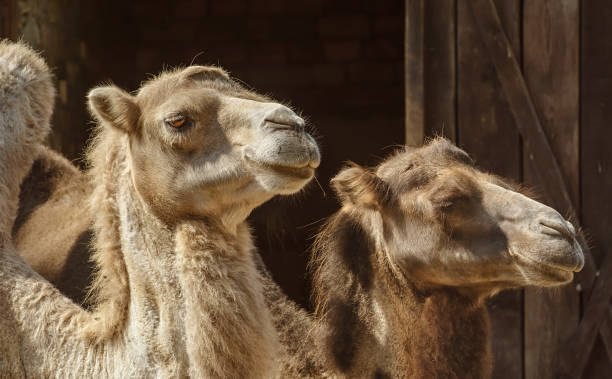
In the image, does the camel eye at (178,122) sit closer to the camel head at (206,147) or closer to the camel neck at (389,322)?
the camel head at (206,147)

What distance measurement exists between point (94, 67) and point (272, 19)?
2200 millimetres

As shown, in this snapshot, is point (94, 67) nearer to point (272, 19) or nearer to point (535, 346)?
point (272, 19)

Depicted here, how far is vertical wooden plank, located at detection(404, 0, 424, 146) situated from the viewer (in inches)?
224

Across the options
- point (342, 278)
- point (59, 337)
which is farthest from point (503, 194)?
point (59, 337)

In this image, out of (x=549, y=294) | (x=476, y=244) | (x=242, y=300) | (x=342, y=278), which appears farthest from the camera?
(x=549, y=294)

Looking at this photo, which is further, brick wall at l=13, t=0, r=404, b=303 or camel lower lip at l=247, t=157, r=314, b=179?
brick wall at l=13, t=0, r=404, b=303

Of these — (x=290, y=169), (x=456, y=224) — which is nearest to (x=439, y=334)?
(x=456, y=224)

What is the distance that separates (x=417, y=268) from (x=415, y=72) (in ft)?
5.44

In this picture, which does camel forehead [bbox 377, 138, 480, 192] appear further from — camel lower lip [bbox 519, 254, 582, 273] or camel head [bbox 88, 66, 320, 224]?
camel head [bbox 88, 66, 320, 224]

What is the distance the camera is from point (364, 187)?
14.9 feet

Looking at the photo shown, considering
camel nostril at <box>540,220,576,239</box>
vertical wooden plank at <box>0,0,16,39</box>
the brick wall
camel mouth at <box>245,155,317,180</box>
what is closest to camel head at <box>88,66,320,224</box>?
camel mouth at <box>245,155,317,180</box>

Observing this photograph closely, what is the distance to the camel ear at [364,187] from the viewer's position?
4547 millimetres

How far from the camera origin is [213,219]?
3754mm

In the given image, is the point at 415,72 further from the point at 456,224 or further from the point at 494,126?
the point at 456,224
